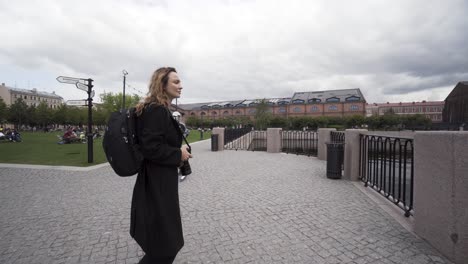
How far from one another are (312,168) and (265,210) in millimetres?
4782

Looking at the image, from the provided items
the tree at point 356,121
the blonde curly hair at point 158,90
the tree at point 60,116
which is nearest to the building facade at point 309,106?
the tree at point 356,121

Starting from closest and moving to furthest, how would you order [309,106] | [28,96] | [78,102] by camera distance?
[78,102] → [309,106] → [28,96]

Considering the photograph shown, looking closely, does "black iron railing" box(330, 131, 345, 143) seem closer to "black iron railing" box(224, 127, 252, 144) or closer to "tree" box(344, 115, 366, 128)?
"black iron railing" box(224, 127, 252, 144)

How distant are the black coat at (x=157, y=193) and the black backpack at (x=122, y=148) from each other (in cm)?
9

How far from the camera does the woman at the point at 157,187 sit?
187 centimetres

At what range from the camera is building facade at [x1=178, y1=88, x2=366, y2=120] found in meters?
84.9

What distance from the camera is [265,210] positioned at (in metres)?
4.38

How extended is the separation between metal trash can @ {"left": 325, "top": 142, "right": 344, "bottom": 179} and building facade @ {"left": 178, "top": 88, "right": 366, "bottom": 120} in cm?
7119

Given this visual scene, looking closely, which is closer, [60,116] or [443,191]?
[443,191]

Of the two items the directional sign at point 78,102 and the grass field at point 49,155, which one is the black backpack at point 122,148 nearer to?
the grass field at point 49,155

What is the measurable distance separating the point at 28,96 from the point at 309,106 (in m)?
127

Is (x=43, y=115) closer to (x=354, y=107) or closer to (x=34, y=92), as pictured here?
(x=34, y=92)

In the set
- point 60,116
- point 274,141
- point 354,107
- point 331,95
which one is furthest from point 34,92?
point 354,107

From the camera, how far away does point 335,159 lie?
6828 millimetres
